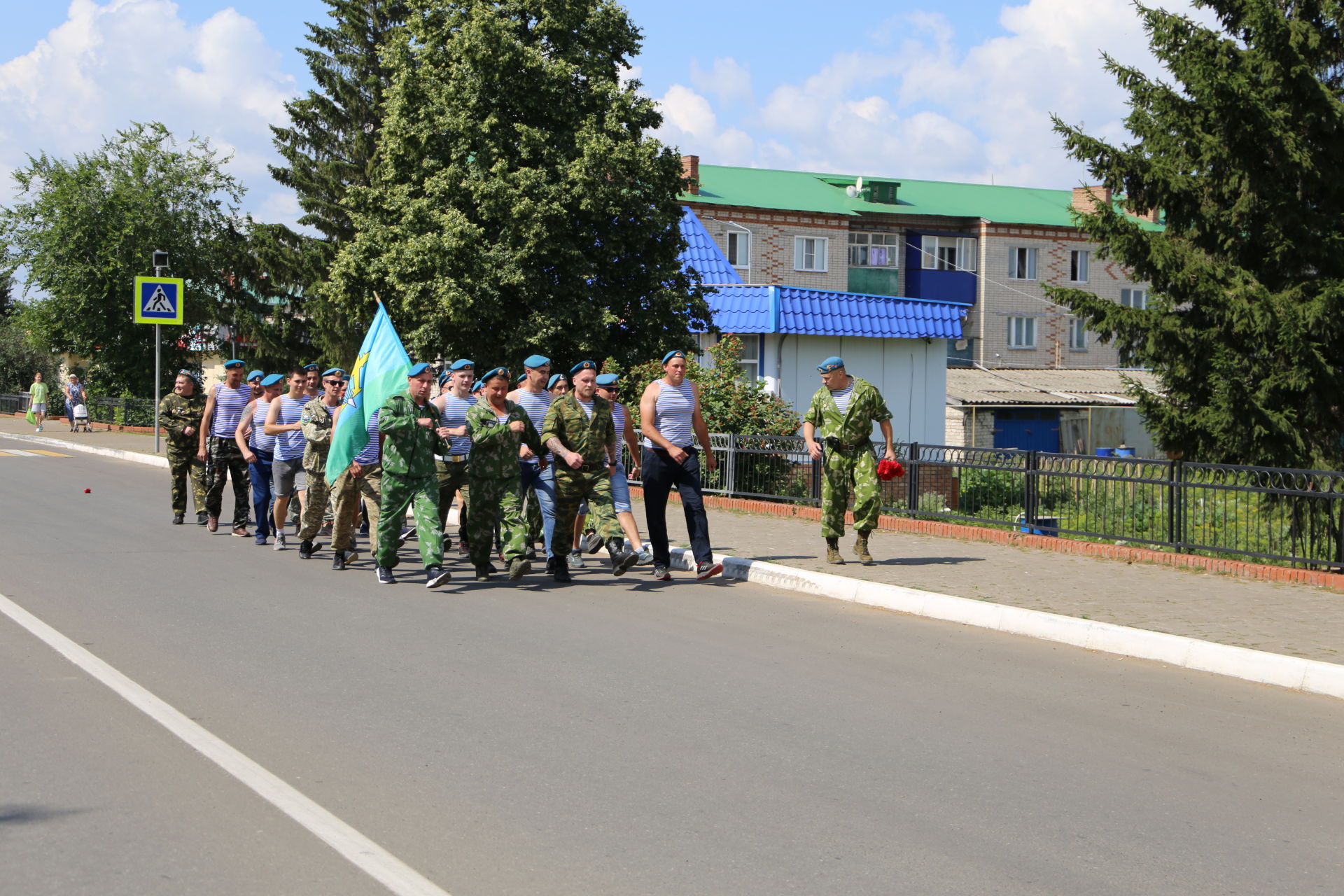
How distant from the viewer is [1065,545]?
1316 centimetres

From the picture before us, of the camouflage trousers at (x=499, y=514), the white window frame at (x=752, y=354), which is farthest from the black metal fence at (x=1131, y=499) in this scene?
the white window frame at (x=752, y=354)

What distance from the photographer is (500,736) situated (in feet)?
19.5

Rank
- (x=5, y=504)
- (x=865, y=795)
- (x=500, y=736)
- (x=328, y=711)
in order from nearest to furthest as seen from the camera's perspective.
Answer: (x=865, y=795) < (x=500, y=736) < (x=328, y=711) < (x=5, y=504)

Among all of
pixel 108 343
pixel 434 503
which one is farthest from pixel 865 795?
pixel 108 343

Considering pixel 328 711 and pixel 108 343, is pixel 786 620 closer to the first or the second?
pixel 328 711

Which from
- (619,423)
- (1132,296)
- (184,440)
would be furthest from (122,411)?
(1132,296)

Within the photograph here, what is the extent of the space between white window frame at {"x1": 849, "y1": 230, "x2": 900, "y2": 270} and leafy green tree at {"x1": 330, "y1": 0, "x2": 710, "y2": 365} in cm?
2789

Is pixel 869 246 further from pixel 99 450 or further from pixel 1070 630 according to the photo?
pixel 1070 630

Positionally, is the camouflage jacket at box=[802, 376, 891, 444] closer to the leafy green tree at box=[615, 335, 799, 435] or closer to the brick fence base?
the brick fence base

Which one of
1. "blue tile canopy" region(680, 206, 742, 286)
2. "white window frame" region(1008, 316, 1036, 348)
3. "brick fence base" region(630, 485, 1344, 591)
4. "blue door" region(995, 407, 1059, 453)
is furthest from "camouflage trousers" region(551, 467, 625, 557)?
"white window frame" region(1008, 316, 1036, 348)

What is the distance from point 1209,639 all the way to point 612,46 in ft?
69.6

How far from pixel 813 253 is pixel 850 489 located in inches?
1665

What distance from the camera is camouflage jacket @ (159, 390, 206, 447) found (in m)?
14.6

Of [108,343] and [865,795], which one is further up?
[108,343]
